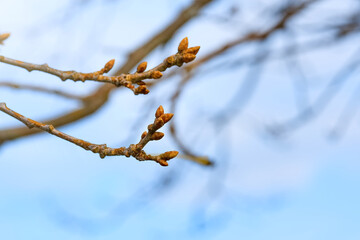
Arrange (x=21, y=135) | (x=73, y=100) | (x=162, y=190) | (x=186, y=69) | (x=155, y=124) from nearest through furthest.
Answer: (x=155, y=124) < (x=21, y=135) < (x=73, y=100) < (x=186, y=69) < (x=162, y=190)

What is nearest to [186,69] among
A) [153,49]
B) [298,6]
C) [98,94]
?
[153,49]

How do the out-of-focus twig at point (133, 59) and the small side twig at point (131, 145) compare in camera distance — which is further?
the out-of-focus twig at point (133, 59)

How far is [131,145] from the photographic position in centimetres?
108

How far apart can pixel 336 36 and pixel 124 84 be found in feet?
8.51

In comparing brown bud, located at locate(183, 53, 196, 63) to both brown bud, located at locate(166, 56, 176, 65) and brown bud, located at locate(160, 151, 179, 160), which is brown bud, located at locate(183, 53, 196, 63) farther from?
brown bud, located at locate(160, 151, 179, 160)

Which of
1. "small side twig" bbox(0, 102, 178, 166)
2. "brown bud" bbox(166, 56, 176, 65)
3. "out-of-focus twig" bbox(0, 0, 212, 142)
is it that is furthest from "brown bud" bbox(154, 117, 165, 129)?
"out-of-focus twig" bbox(0, 0, 212, 142)

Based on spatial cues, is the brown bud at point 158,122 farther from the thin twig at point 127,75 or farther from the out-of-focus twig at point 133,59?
the out-of-focus twig at point 133,59

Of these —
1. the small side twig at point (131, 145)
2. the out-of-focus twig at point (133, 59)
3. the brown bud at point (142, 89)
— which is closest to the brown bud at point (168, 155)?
the small side twig at point (131, 145)

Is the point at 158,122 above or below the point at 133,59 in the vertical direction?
below

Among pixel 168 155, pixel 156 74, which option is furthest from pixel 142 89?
pixel 168 155

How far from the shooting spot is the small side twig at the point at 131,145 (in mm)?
1059

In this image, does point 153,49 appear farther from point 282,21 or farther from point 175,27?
point 282,21

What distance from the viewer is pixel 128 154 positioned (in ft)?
3.56

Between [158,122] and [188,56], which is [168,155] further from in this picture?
[188,56]
